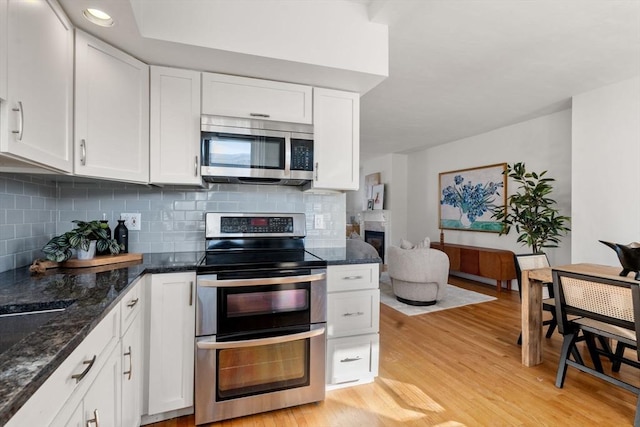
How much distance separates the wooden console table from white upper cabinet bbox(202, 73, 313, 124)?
403cm

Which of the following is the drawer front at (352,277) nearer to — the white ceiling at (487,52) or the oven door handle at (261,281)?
the oven door handle at (261,281)

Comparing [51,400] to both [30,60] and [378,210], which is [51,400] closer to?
[30,60]

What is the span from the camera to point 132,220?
83.7 inches

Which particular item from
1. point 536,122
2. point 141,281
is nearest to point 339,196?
point 141,281

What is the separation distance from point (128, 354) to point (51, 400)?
30.2 inches

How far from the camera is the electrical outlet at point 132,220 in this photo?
211 centimetres

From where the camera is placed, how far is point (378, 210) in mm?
7199

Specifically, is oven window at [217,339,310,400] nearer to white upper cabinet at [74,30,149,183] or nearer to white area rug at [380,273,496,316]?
white upper cabinet at [74,30,149,183]

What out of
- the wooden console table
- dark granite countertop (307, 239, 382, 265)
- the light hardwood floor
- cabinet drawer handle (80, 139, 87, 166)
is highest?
cabinet drawer handle (80, 139, 87, 166)

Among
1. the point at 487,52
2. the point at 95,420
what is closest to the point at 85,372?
the point at 95,420

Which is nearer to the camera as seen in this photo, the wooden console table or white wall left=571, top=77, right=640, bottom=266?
white wall left=571, top=77, right=640, bottom=266

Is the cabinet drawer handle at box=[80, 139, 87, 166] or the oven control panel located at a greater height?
the cabinet drawer handle at box=[80, 139, 87, 166]

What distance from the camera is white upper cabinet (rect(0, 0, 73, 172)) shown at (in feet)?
3.34

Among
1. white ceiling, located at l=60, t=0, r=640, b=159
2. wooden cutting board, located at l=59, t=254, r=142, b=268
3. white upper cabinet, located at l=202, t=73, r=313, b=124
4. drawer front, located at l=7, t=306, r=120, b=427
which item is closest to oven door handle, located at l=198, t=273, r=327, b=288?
drawer front, located at l=7, t=306, r=120, b=427
